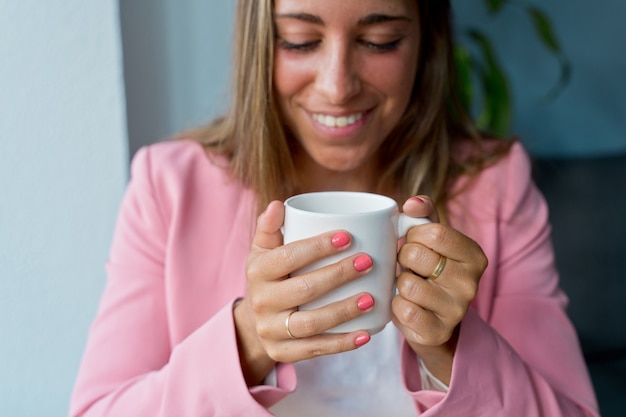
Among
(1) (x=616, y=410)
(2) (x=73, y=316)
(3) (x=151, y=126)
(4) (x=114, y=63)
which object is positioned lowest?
(1) (x=616, y=410)

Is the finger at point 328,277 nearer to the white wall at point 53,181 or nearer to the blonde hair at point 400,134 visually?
the blonde hair at point 400,134

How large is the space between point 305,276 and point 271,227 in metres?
0.07

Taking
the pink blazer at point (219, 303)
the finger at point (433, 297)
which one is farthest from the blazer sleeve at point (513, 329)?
the finger at point (433, 297)

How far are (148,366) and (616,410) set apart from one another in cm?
91

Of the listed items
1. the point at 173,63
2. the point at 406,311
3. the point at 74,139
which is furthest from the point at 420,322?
the point at 173,63

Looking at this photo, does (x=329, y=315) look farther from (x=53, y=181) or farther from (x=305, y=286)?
(x=53, y=181)

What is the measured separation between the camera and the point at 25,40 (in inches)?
42.5

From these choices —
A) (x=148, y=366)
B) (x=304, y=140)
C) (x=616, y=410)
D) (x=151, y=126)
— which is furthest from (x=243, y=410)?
(x=616, y=410)

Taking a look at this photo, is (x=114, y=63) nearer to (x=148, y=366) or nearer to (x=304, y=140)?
(x=304, y=140)

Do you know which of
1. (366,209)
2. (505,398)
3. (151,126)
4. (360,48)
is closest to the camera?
(366,209)

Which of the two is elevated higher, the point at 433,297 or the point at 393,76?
the point at 393,76

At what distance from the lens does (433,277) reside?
749 millimetres

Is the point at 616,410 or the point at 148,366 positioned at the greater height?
the point at 148,366

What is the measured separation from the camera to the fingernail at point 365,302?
0.70 m
